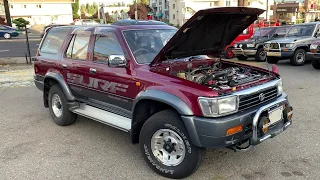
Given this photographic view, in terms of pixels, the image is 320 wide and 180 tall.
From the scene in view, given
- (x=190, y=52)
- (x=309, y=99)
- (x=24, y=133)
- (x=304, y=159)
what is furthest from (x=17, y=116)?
(x=309, y=99)

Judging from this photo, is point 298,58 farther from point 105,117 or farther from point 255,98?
point 105,117

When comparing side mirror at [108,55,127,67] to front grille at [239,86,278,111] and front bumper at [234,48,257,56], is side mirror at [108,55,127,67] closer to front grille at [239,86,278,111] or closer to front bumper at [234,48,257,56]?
front grille at [239,86,278,111]

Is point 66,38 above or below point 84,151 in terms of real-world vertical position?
above

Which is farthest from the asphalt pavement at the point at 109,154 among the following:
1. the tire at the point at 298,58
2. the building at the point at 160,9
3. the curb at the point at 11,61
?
the building at the point at 160,9

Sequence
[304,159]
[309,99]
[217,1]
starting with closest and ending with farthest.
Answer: [304,159] < [309,99] < [217,1]

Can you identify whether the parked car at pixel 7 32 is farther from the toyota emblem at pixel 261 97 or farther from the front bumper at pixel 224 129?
the toyota emblem at pixel 261 97

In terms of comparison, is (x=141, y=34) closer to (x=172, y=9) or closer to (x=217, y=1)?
(x=217, y=1)

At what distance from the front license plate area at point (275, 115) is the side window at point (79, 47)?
→ 2.87 metres

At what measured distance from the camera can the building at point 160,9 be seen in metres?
79.0

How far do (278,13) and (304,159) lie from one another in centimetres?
6964

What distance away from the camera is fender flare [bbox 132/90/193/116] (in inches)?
127

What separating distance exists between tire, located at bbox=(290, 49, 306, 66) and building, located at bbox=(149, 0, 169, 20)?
66.3 meters

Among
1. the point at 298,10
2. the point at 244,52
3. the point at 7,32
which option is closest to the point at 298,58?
the point at 244,52

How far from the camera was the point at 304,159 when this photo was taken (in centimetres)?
391
